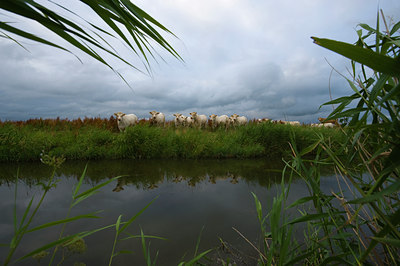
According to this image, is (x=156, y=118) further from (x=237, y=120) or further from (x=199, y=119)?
(x=237, y=120)

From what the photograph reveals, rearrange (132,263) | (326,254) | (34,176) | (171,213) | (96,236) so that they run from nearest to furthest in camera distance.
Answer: (326,254)
(132,263)
(96,236)
(171,213)
(34,176)

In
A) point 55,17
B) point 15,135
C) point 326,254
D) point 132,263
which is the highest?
point 55,17

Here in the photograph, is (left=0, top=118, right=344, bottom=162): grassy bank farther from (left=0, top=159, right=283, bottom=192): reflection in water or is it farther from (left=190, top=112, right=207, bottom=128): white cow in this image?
(left=190, top=112, right=207, bottom=128): white cow

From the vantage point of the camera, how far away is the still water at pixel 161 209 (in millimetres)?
1390

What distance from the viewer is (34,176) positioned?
3.22 m

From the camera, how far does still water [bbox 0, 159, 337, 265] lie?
1390 millimetres

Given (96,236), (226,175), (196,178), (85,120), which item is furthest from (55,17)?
(85,120)

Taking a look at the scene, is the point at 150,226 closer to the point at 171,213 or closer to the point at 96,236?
the point at 171,213

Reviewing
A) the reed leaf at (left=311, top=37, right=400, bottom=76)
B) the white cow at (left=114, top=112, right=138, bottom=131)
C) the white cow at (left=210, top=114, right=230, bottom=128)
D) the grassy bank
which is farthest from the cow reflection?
the white cow at (left=210, top=114, right=230, bottom=128)

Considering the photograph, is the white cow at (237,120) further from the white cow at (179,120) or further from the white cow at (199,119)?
the white cow at (179,120)

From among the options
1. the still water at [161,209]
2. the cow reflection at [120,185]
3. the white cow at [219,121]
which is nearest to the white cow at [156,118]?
the white cow at [219,121]

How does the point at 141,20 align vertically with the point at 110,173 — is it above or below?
above

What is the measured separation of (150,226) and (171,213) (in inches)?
12.2

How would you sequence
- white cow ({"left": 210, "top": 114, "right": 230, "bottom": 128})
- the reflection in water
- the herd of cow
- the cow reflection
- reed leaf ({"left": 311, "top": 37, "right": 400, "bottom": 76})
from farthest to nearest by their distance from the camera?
white cow ({"left": 210, "top": 114, "right": 230, "bottom": 128}) < the herd of cow < the reflection in water < the cow reflection < reed leaf ({"left": 311, "top": 37, "right": 400, "bottom": 76})
